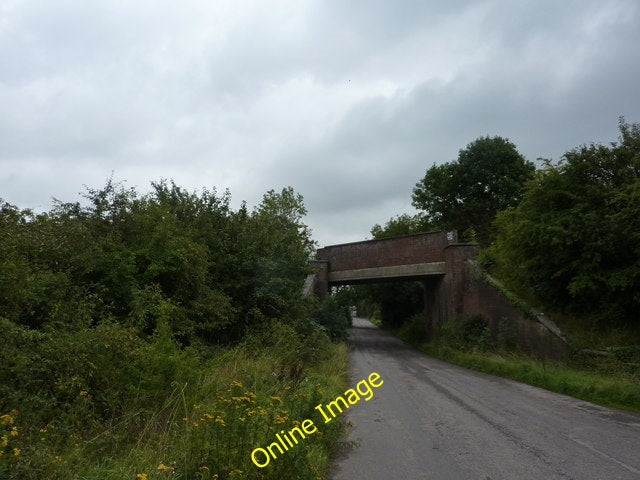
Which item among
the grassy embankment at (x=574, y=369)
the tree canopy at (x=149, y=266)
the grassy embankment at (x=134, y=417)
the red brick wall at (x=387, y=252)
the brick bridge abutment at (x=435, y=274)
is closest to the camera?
the grassy embankment at (x=134, y=417)

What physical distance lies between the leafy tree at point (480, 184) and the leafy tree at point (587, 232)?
21.7 m

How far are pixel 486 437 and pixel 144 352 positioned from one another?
536cm

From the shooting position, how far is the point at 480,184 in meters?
42.7

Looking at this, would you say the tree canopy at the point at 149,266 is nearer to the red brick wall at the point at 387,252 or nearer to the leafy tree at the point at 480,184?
the red brick wall at the point at 387,252

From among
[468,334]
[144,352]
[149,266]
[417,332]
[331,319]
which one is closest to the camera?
[144,352]

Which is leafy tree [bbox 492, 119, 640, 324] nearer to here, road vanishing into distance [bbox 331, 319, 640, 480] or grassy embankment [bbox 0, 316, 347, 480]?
road vanishing into distance [bbox 331, 319, 640, 480]

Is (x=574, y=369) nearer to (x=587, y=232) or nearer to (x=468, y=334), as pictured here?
(x=587, y=232)

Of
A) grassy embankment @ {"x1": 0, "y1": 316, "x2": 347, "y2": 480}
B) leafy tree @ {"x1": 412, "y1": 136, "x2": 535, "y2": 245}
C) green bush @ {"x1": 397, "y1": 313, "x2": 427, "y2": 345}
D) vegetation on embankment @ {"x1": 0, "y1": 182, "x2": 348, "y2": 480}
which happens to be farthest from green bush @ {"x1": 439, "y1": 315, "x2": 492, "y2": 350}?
leafy tree @ {"x1": 412, "y1": 136, "x2": 535, "y2": 245}

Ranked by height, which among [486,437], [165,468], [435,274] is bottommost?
[486,437]

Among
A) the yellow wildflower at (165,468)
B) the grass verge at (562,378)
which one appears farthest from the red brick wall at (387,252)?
the yellow wildflower at (165,468)

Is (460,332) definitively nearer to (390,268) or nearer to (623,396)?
(390,268)

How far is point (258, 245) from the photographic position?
17.5m

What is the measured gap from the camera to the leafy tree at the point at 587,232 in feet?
50.1

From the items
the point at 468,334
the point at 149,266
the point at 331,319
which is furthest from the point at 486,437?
the point at 331,319
